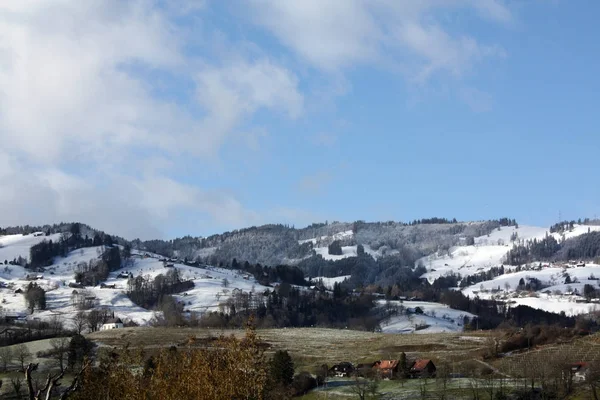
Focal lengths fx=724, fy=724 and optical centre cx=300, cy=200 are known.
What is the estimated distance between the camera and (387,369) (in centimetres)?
10344

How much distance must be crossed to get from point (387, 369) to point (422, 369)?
5229mm

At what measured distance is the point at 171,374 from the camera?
30.1m

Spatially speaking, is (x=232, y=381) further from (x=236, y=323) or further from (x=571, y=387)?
(x=236, y=323)

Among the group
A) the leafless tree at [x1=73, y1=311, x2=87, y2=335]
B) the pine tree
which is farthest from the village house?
the leafless tree at [x1=73, y1=311, x2=87, y2=335]

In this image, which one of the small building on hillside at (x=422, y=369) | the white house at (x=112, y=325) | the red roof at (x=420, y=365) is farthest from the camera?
the white house at (x=112, y=325)

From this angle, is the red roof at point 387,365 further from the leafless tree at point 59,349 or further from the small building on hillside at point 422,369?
the leafless tree at point 59,349

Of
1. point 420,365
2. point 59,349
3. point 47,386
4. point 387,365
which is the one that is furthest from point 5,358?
point 47,386

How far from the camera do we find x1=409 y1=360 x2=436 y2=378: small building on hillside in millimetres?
99812

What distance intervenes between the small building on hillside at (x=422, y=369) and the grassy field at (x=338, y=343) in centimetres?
698

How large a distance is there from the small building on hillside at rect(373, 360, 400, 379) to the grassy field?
9.59 m

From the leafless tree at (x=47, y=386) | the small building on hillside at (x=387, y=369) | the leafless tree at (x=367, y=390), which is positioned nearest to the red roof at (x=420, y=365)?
the small building on hillside at (x=387, y=369)

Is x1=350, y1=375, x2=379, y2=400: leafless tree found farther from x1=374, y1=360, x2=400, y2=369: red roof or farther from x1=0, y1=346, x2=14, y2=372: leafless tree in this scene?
x1=0, y1=346, x2=14, y2=372: leafless tree

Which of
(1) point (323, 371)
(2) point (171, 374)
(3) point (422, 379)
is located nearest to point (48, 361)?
(1) point (323, 371)

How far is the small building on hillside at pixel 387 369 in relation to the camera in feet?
334
